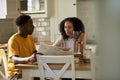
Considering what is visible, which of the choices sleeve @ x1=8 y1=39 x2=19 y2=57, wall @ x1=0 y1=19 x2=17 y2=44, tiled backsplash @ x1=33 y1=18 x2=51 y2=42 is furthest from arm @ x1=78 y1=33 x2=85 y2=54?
wall @ x1=0 y1=19 x2=17 y2=44

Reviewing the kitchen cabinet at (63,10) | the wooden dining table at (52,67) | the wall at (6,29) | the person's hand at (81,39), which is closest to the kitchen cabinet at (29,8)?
the kitchen cabinet at (63,10)

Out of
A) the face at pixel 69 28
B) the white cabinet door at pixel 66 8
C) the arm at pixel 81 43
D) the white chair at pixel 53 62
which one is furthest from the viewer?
the white cabinet door at pixel 66 8

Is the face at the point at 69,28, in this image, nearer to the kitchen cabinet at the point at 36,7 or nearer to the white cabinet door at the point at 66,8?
the white cabinet door at the point at 66,8

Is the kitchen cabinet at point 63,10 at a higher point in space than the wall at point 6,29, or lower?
higher

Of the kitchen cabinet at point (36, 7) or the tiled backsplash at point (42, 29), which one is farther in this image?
the tiled backsplash at point (42, 29)

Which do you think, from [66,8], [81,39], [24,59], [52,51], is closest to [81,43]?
[81,39]

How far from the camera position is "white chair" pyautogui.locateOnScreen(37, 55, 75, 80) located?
74.8 inches

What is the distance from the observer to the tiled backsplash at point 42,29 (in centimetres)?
435

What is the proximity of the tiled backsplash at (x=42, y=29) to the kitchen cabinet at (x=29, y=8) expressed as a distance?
221 mm

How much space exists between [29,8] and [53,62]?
8.39 feet

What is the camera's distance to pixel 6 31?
447 cm

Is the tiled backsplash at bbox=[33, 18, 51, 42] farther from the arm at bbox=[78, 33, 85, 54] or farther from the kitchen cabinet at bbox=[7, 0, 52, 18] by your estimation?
the arm at bbox=[78, 33, 85, 54]

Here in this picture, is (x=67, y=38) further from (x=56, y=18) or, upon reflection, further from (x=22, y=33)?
(x=56, y=18)

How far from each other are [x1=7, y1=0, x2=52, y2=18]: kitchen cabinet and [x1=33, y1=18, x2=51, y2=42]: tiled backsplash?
0.22 meters
